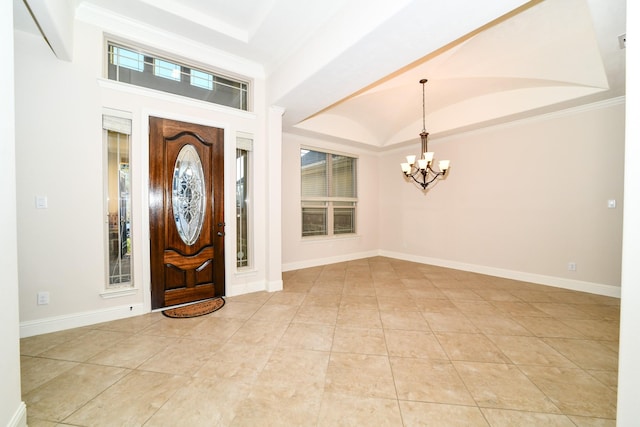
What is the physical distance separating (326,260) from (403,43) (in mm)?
4296

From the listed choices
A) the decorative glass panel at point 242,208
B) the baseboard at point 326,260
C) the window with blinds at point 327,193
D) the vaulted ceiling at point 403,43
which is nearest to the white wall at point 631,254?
the vaulted ceiling at point 403,43

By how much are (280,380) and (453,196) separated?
488 centimetres

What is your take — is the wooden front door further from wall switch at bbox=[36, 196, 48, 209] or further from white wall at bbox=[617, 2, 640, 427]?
white wall at bbox=[617, 2, 640, 427]

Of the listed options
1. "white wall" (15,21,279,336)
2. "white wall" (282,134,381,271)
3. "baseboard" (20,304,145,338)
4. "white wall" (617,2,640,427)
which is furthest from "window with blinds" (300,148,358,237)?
"white wall" (617,2,640,427)

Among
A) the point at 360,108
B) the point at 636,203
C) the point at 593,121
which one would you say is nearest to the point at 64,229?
the point at 636,203

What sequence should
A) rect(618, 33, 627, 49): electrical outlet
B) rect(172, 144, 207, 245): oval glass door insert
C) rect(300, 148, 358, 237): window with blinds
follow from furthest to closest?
Answer: rect(300, 148, 358, 237): window with blinds → rect(172, 144, 207, 245): oval glass door insert → rect(618, 33, 627, 49): electrical outlet

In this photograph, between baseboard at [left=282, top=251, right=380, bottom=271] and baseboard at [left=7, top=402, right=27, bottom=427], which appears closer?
baseboard at [left=7, top=402, right=27, bottom=427]

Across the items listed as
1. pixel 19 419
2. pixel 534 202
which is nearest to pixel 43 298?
pixel 19 419

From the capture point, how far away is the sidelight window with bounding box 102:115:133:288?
2.78 meters

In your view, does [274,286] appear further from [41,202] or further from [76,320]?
[41,202]

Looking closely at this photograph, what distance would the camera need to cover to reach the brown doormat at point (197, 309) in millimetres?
2945

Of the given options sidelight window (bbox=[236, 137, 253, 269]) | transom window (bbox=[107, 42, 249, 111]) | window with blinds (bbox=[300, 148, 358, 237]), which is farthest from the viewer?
window with blinds (bbox=[300, 148, 358, 237])

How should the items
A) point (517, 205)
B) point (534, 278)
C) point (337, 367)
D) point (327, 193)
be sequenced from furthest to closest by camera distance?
point (327, 193) < point (517, 205) < point (534, 278) < point (337, 367)

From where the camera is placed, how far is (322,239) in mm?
5609
